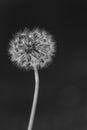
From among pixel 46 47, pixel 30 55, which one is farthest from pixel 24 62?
pixel 46 47

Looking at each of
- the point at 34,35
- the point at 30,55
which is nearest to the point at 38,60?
the point at 30,55

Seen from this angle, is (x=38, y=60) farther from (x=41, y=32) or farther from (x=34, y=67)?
(x=41, y=32)

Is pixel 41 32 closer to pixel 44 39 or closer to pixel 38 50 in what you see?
pixel 44 39

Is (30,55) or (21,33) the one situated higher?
(21,33)

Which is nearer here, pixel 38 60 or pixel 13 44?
pixel 38 60

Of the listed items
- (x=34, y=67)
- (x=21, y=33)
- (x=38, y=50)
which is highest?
(x=21, y=33)

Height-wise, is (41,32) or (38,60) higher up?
(41,32)
